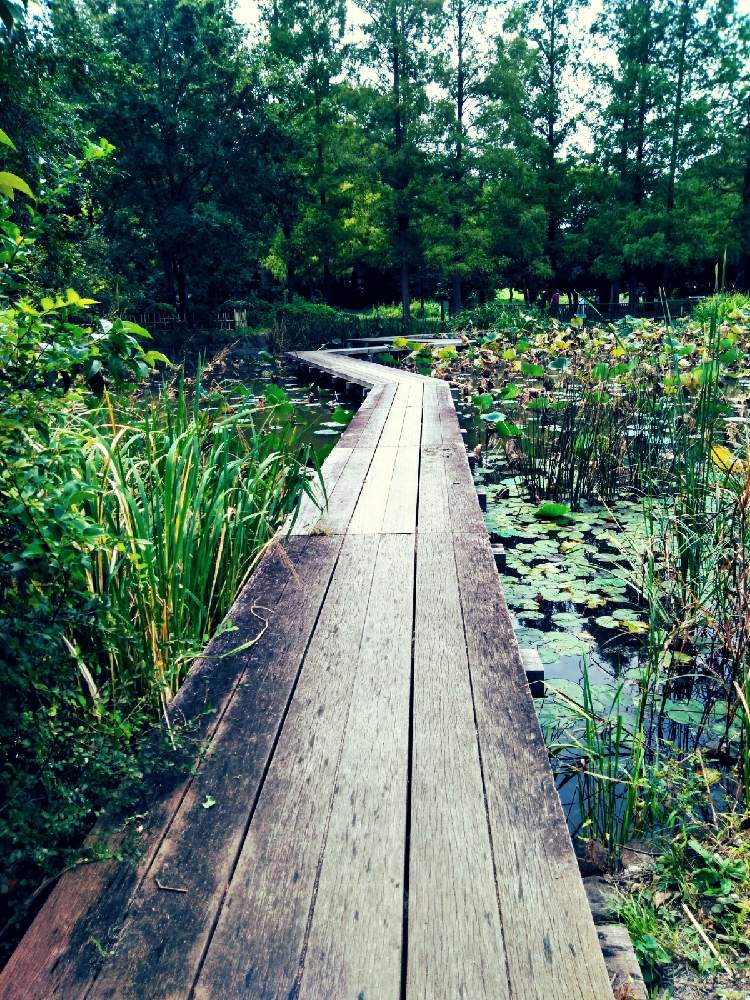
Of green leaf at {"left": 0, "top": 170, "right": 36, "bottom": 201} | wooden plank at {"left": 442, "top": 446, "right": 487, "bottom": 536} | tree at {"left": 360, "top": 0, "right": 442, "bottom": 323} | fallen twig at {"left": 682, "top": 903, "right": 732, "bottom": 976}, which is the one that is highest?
tree at {"left": 360, "top": 0, "right": 442, "bottom": 323}

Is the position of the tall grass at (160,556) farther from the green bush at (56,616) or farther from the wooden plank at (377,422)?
the wooden plank at (377,422)

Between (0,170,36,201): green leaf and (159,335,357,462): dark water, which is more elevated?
(0,170,36,201): green leaf

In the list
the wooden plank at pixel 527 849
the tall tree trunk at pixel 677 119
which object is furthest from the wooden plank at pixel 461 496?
the tall tree trunk at pixel 677 119

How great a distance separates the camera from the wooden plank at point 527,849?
1.06 m

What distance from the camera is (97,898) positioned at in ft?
3.94

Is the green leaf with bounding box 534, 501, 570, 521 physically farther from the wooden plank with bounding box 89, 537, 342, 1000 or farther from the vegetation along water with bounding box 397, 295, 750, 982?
the wooden plank with bounding box 89, 537, 342, 1000

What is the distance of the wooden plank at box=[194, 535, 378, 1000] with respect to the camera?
3.48 ft

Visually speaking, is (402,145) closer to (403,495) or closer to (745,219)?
(745,219)

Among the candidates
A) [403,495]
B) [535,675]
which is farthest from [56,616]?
[403,495]

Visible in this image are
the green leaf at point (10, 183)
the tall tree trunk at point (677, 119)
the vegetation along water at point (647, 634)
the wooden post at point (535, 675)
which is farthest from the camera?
the tall tree trunk at point (677, 119)

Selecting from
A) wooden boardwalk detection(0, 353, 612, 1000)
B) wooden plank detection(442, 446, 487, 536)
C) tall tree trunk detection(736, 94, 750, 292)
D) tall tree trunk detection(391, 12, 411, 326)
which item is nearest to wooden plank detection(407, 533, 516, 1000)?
wooden boardwalk detection(0, 353, 612, 1000)

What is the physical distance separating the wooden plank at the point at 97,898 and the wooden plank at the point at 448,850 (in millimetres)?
488

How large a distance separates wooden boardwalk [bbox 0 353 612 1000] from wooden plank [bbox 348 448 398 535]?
87 cm

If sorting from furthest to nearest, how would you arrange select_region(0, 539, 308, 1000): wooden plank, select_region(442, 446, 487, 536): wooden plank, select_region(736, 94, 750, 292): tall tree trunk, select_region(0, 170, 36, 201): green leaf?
1. select_region(736, 94, 750, 292): tall tree trunk
2. select_region(442, 446, 487, 536): wooden plank
3. select_region(0, 170, 36, 201): green leaf
4. select_region(0, 539, 308, 1000): wooden plank
